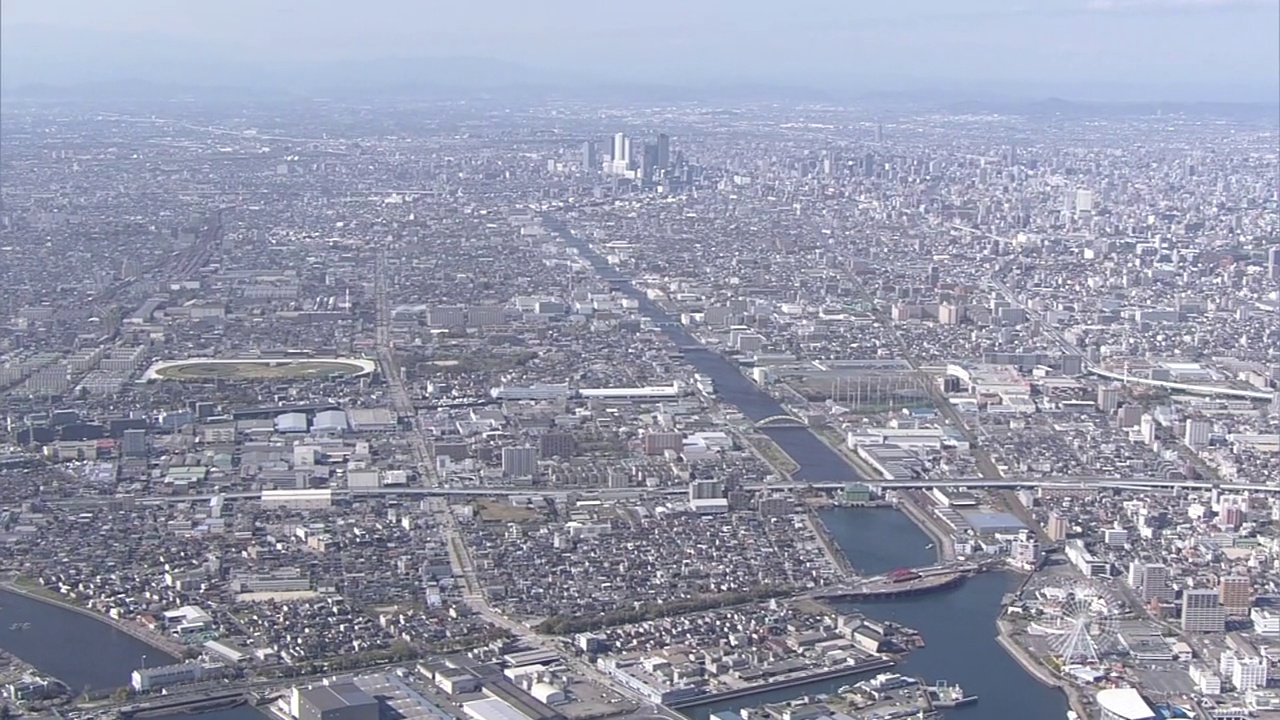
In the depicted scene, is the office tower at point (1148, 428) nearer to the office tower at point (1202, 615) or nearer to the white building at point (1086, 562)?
the white building at point (1086, 562)

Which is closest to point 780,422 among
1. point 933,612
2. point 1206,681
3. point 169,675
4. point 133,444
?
point 133,444

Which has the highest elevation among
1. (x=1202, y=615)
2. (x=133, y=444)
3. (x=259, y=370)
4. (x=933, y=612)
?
(x=1202, y=615)

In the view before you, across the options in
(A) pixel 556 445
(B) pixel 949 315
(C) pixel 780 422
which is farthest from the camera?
(B) pixel 949 315

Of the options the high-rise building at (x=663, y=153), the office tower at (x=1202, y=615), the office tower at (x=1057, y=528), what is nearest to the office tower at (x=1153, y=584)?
the office tower at (x=1202, y=615)

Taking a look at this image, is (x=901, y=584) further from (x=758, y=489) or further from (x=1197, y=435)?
(x=1197, y=435)

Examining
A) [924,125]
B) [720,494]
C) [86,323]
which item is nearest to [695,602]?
[720,494]

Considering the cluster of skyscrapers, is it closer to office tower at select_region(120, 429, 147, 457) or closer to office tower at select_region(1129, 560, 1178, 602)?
office tower at select_region(120, 429, 147, 457)

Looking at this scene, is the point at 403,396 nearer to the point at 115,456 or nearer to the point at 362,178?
the point at 115,456

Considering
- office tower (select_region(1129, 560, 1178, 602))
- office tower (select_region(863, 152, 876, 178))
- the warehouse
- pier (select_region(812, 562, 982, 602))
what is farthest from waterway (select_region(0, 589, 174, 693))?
office tower (select_region(863, 152, 876, 178))
